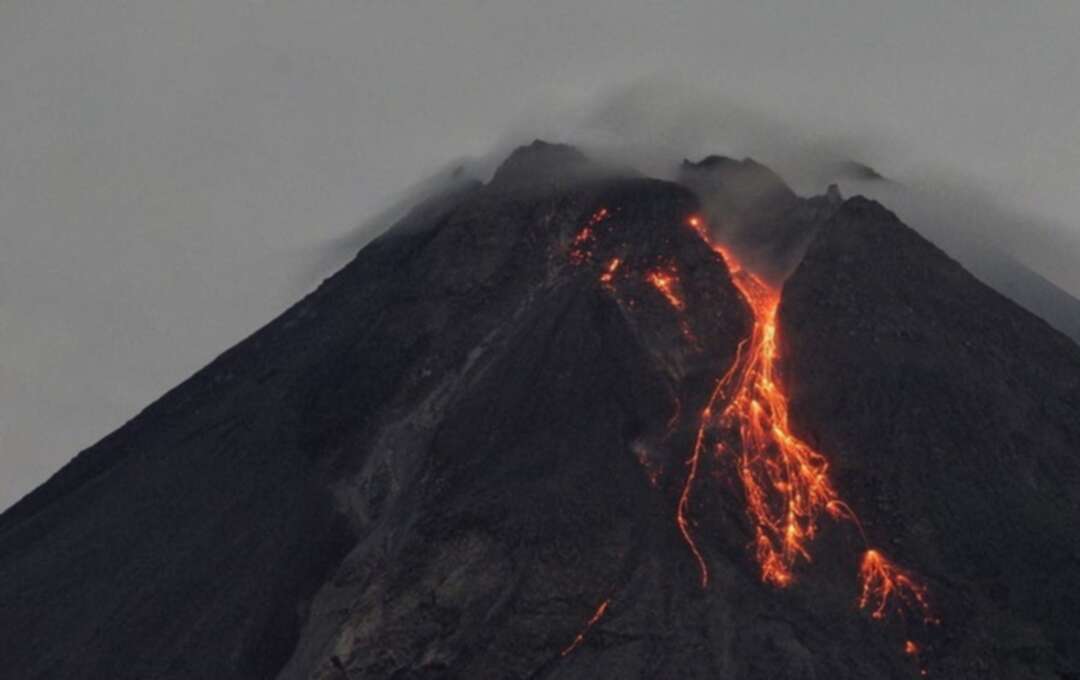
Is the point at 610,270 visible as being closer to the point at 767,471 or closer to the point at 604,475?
the point at 604,475

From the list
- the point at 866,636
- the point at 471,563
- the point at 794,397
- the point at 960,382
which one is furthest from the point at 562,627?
the point at 960,382

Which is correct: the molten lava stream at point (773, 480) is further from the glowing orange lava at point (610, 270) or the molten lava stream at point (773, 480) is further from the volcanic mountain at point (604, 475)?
the glowing orange lava at point (610, 270)

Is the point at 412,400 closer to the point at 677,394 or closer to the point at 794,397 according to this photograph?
the point at 677,394

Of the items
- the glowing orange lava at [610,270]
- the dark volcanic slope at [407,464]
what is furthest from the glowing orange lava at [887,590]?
the glowing orange lava at [610,270]

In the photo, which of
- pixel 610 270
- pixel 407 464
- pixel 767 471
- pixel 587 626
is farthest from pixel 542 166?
pixel 587 626

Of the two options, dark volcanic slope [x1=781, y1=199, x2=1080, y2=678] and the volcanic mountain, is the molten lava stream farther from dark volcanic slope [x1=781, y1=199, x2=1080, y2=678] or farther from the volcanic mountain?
dark volcanic slope [x1=781, y1=199, x2=1080, y2=678]
